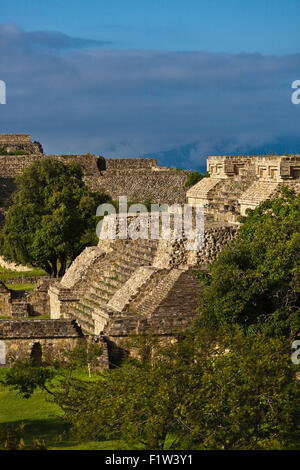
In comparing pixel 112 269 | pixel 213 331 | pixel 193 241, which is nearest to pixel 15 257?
pixel 112 269

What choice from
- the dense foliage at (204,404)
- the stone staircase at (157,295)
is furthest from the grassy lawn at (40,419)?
the stone staircase at (157,295)

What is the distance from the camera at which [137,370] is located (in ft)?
46.2

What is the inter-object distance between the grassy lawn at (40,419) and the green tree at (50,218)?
14199mm

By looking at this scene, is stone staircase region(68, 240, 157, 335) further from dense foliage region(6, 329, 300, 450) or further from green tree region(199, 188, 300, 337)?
dense foliage region(6, 329, 300, 450)

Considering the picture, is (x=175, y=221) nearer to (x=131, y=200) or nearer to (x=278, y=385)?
(x=278, y=385)

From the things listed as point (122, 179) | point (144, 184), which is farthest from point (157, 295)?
point (144, 184)

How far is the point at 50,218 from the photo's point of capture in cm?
3061

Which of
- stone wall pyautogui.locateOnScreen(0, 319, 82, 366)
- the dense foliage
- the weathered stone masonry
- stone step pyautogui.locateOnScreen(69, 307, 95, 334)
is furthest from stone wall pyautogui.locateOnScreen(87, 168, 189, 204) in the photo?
the dense foliage

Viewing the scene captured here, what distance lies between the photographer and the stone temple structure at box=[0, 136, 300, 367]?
17250 mm

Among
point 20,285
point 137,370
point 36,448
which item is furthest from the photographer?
point 20,285

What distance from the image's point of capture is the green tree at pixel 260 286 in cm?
1559

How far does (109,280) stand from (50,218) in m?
9.98

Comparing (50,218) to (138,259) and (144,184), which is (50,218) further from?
(144,184)

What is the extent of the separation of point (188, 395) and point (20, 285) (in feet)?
62.8
